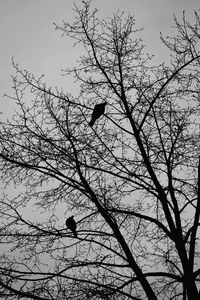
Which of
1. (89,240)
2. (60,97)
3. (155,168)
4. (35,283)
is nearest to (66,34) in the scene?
(60,97)

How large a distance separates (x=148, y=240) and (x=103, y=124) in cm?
279

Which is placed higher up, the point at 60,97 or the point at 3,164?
the point at 60,97

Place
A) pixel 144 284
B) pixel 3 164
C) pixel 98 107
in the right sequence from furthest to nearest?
pixel 98 107
pixel 3 164
pixel 144 284

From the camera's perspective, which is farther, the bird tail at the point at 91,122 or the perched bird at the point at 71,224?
the bird tail at the point at 91,122

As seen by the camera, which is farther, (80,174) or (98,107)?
(98,107)

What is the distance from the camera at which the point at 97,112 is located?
25.3 ft

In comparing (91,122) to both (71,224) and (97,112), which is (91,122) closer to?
(97,112)

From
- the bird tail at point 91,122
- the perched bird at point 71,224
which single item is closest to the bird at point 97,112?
the bird tail at point 91,122

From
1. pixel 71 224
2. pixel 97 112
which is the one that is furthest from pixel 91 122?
pixel 71 224

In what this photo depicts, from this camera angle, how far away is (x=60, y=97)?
7.77 meters

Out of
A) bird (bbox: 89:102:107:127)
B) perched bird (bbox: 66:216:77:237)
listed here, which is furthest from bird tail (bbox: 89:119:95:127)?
perched bird (bbox: 66:216:77:237)

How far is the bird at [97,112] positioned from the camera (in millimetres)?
7703

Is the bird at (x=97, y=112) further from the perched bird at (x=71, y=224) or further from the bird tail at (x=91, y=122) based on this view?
the perched bird at (x=71, y=224)

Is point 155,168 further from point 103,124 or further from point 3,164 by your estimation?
point 3,164
